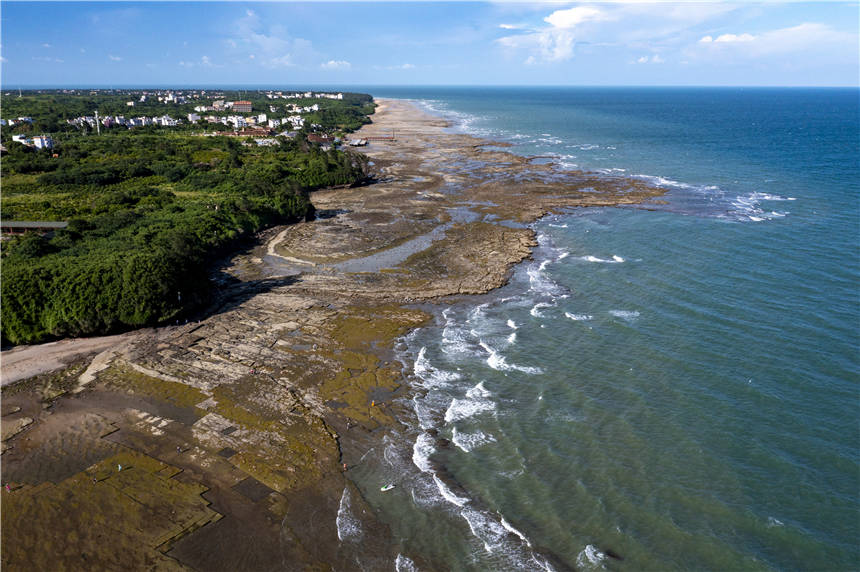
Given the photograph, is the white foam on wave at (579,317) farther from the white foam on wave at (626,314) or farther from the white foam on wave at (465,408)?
the white foam on wave at (465,408)

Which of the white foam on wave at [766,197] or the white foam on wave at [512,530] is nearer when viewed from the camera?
the white foam on wave at [512,530]

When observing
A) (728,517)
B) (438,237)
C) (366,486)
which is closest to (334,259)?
(438,237)

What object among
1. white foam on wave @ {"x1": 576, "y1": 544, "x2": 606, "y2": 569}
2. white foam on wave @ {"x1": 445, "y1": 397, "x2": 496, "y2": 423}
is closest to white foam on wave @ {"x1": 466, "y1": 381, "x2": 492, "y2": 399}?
white foam on wave @ {"x1": 445, "y1": 397, "x2": 496, "y2": 423}

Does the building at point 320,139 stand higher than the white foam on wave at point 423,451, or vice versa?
the building at point 320,139

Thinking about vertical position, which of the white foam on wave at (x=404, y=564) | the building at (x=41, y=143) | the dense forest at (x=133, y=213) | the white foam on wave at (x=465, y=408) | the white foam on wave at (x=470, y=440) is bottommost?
the white foam on wave at (x=404, y=564)

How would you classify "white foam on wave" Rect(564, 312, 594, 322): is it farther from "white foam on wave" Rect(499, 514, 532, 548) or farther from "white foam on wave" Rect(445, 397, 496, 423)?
"white foam on wave" Rect(499, 514, 532, 548)

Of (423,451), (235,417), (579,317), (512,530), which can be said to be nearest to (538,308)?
(579,317)

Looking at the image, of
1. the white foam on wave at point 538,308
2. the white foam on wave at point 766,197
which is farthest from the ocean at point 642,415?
the white foam on wave at point 766,197
